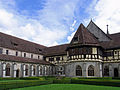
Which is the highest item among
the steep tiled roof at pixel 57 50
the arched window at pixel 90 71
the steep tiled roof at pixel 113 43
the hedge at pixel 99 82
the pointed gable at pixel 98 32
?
the pointed gable at pixel 98 32

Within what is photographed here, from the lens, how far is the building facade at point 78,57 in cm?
3488

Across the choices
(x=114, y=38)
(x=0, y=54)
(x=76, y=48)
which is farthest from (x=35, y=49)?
(x=114, y=38)

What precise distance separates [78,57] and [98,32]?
13.4 meters

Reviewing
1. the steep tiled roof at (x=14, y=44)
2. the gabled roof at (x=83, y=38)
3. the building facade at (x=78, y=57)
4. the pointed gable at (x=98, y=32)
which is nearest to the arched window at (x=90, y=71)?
the building facade at (x=78, y=57)

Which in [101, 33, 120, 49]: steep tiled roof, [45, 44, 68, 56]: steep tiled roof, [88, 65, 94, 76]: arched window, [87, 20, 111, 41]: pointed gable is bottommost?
[88, 65, 94, 76]: arched window

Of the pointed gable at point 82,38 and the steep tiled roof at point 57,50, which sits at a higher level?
the pointed gable at point 82,38

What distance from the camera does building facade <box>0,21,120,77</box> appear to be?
3488cm

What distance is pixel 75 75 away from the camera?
36.2 meters

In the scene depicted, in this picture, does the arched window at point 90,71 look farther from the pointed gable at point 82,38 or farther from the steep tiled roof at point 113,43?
the steep tiled roof at point 113,43

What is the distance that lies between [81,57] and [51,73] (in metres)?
19.0

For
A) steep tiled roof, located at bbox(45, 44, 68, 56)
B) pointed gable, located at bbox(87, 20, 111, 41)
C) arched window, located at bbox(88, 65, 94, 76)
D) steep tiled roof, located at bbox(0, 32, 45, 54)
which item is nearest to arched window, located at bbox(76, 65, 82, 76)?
arched window, located at bbox(88, 65, 94, 76)

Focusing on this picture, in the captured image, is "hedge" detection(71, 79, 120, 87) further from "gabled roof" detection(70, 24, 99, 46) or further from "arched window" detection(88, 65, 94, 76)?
"gabled roof" detection(70, 24, 99, 46)

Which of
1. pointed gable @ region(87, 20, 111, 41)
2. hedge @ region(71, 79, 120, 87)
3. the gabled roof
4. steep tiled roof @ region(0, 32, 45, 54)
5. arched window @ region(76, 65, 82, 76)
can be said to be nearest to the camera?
hedge @ region(71, 79, 120, 87)

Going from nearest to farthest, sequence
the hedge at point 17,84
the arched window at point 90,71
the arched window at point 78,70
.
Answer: the hedge at point 17,84 < the arched window at point 90,71 < the arched window at point 78,70
